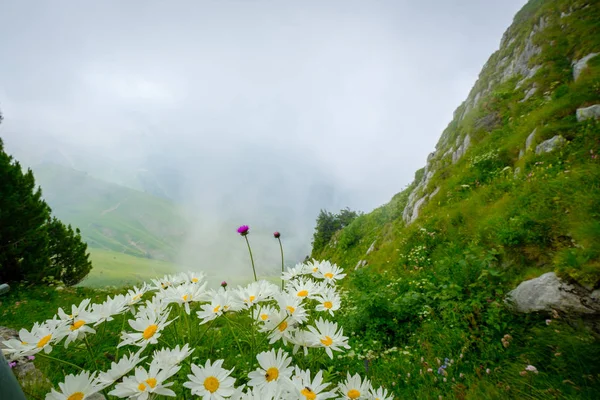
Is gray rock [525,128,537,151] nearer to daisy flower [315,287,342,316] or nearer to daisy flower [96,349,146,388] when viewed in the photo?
daisy flower [315,287,342,316]

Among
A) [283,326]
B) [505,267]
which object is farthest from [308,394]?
[505,267]

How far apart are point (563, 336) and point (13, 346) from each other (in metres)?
3.88

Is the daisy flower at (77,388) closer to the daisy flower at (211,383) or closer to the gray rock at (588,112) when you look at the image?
the daisy flower at (211,383)

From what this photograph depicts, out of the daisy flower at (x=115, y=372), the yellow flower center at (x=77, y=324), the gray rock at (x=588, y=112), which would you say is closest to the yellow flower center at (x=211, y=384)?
the daisy flower at (x=115, y=372)

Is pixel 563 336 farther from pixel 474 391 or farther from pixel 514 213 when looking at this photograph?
pixel 514 213

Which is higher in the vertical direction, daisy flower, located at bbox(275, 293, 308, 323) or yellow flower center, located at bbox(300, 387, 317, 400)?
daisy flower, located at bbox(275, 293, 308, 323)

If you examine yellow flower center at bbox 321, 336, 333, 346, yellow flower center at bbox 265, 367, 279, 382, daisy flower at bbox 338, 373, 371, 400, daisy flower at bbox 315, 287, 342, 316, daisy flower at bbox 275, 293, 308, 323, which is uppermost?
daisy flower at bbox 315, 287, 342, 316

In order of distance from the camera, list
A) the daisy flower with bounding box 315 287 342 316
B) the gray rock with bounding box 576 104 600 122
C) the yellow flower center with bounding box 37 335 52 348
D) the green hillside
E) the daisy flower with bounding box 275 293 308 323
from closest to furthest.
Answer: the yellow flower center with bounding box 37 335 52 348 → the daisy flower with bounding box 275 293 308 323 → the daisy flower with bounding box 315 287 342 316 → the green hillside → the gray rock with bounding box 576 104 600 122

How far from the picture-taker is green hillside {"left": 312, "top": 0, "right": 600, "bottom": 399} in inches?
92.0

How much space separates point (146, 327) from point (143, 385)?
1.57ft

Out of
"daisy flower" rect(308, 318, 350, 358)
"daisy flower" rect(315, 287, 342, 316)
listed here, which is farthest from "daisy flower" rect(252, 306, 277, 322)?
"daisy flower" rect(315, 287, 342, 316)

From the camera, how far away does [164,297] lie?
1.86 metres

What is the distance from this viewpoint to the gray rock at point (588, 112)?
566 cm

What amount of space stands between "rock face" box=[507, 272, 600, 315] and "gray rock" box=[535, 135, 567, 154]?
4190 millimetres
